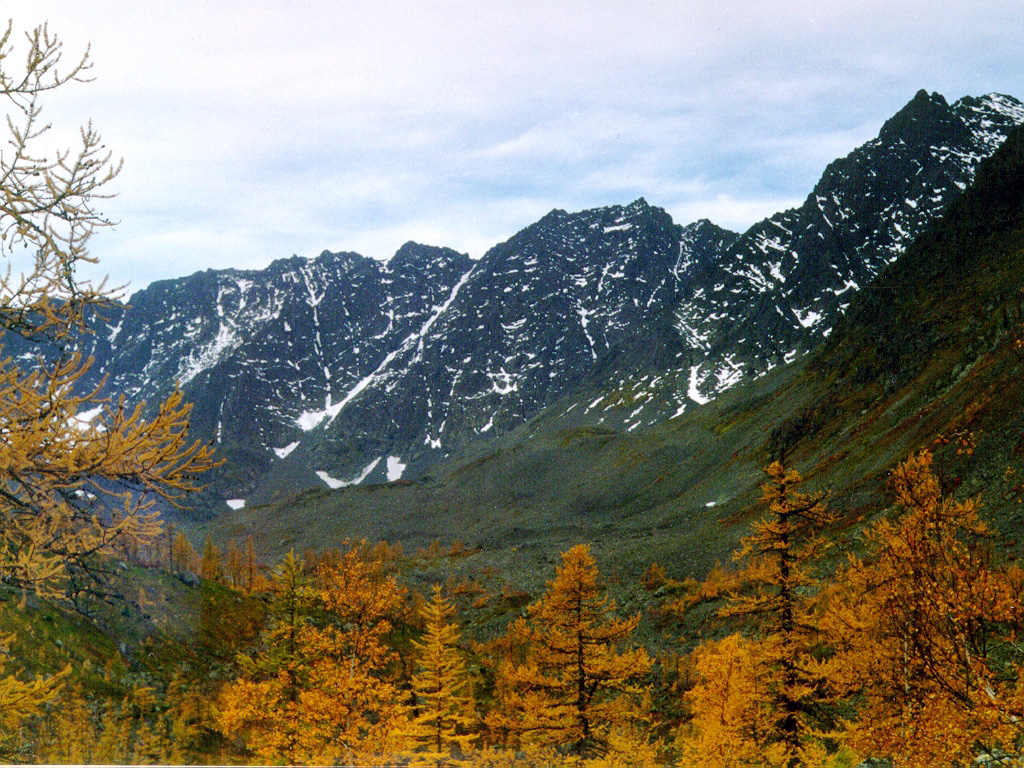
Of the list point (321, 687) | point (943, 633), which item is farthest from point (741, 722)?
point (321, 687)

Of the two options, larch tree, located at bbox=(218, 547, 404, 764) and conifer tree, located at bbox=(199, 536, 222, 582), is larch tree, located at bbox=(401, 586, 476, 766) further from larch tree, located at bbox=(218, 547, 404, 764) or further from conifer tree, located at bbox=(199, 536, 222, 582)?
conifer tree, located at bbox=(199, 536, 222, 582)

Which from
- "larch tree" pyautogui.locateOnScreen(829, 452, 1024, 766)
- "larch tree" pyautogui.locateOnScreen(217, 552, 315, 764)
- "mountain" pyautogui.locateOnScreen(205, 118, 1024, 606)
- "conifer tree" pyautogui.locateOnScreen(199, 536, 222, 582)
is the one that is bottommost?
"conifer tree" pyautogui.locateOnScreen(199, 536, 222, 582)

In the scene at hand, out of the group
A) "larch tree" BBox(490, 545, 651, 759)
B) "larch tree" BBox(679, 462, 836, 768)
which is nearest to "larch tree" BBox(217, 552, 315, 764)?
"larch tree" BBox(490, 545, 651, 759)

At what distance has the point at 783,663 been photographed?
51.8 ft

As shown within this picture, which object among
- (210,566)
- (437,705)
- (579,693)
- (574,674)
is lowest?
(210,566)

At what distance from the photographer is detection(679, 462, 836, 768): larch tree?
49.8ft

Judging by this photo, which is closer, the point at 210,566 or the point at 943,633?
the point at 943,633

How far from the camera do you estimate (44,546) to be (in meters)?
6.64

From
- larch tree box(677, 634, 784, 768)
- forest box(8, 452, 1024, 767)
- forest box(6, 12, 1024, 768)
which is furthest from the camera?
larch tree box(677, 634, 784, 768)

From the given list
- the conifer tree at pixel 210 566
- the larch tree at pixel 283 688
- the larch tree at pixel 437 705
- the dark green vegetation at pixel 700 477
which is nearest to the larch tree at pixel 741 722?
the larch tree at pixel 437 705

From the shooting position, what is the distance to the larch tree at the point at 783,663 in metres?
15.2

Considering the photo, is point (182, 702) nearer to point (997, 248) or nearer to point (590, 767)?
point (590, 767)

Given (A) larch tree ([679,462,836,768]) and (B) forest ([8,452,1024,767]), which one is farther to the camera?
(A) larch tree ([679,462,836,768])

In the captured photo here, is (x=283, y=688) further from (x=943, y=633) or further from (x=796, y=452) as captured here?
(x=796, y=452)
